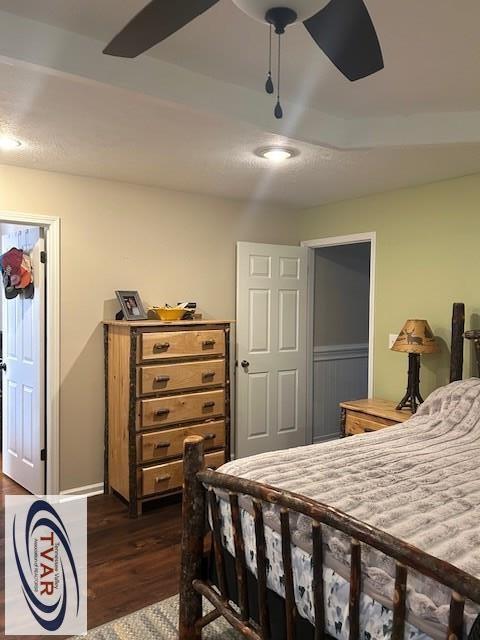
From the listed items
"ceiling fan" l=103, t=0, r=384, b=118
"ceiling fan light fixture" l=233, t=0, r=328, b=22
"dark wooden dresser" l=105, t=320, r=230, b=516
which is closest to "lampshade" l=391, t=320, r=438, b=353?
"dark wooden dresser" l=105, t=320, r=230, b=516

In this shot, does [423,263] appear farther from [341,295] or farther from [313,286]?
[341,295]

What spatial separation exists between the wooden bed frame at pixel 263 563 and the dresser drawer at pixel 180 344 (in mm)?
1539

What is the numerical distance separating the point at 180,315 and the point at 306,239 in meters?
1.65

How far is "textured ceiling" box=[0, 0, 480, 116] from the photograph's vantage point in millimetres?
1729

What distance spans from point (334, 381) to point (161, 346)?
2302 millimetres

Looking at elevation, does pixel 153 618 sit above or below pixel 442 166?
below

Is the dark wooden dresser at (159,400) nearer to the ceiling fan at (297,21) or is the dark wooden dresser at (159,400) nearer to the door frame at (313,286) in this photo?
the door frame at (313,286)

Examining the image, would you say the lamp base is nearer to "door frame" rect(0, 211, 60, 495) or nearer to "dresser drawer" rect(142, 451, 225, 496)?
"dresser drawer" rect(142, 451, 225, 496)

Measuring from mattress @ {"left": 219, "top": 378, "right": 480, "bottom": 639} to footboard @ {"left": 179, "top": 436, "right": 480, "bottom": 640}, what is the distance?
0.03 m

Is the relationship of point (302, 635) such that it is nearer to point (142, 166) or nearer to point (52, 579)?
point (52, 579)

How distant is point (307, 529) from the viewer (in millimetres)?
1497

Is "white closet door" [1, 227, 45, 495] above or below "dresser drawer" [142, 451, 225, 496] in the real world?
above

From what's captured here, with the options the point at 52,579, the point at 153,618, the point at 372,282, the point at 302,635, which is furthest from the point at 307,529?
the point at 372,282

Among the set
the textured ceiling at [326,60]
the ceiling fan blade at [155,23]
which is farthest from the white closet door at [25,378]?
the ceiling fan blade at [155,23]
